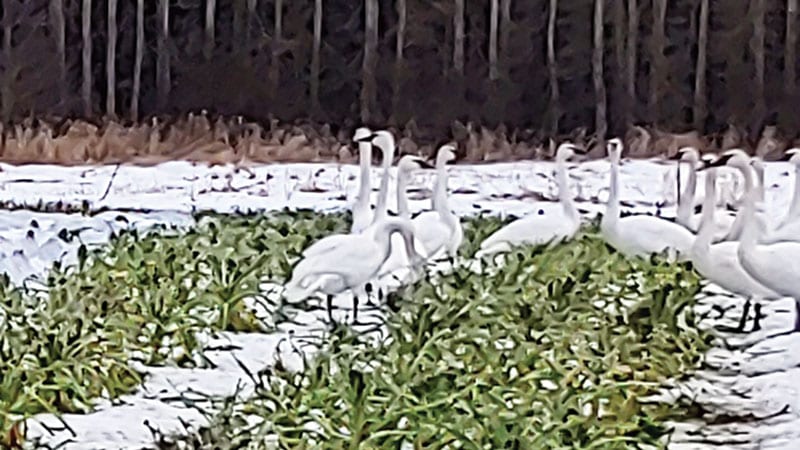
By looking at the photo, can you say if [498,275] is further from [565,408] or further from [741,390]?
[565,408]

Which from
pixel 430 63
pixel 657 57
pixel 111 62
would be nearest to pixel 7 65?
pixel 111 62

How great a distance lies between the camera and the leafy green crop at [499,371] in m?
4.36

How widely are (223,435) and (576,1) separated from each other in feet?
38.8

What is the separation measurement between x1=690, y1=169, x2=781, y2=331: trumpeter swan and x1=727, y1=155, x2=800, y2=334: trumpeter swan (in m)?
0.05

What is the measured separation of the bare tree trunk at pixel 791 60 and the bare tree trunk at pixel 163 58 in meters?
5.98

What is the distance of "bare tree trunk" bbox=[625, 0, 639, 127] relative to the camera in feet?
50.5

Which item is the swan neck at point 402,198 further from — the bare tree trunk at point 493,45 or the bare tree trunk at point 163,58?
the bare tree trunk at point 163,58

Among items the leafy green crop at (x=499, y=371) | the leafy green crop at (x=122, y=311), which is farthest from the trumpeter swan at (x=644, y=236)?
the leafy green crop at (x=122, y=311)

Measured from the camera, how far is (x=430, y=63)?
51.5 ft

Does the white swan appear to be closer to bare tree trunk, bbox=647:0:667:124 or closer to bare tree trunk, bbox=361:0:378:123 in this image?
bare tree trunk, bbox=361:0:378:123

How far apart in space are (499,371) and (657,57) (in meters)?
11.0

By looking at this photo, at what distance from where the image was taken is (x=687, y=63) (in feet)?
51.1

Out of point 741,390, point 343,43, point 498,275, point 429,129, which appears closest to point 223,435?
point 741,390

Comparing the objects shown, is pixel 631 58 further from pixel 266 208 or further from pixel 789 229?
pixel 789 229
